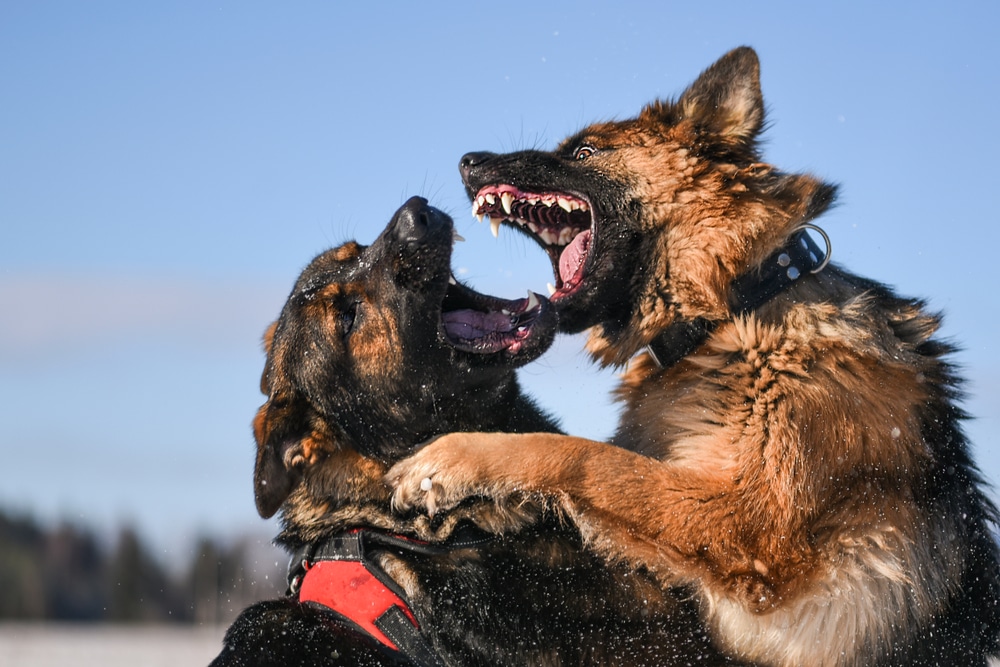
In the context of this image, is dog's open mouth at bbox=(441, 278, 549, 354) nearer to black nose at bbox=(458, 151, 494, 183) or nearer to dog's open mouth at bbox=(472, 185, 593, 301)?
dog's open mouth at bbox=(472, 185, 593, 301)

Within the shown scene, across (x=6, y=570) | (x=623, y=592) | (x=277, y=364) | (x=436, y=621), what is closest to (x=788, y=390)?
(x=623, y=592)

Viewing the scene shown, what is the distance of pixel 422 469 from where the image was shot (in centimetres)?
436

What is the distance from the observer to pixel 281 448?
14.7ft

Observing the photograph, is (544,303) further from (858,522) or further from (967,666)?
(967,666)

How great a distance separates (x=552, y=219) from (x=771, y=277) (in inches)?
52.5

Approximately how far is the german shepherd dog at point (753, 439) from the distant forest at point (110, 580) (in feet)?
218

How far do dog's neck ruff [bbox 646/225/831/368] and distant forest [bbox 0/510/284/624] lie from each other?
66.5m

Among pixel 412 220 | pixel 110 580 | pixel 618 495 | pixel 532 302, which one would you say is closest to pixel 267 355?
pixel 412 220

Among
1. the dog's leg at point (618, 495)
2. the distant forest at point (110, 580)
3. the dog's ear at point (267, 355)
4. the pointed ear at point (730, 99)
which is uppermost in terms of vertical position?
the pointed ear at point (730, 99)

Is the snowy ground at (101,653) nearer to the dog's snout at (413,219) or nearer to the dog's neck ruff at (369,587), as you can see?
the dog's neck ruff at (369,587)

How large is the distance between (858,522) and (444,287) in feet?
7.10

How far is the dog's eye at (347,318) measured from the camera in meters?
4.73

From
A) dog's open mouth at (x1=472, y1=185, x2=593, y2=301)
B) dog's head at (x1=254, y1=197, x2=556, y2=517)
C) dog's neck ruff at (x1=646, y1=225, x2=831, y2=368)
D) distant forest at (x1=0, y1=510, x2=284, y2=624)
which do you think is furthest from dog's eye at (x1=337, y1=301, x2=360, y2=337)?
distant forest at (x1=0, y1=510, x2=284, y2=624)

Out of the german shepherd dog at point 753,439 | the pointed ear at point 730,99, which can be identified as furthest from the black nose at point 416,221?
the pointed ear at point 730,99
